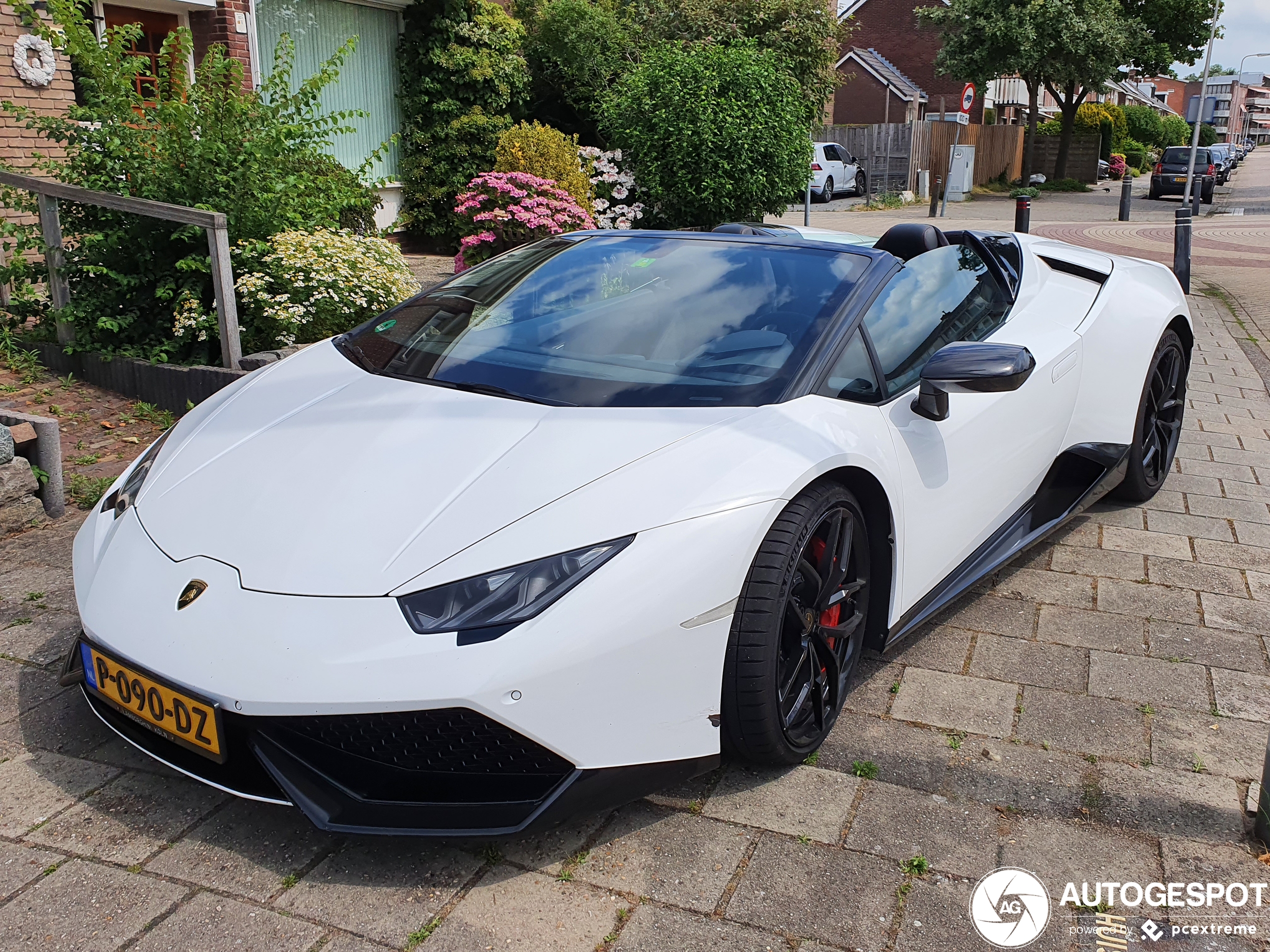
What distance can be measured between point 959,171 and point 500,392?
85.7 feet

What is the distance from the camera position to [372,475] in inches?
93.9

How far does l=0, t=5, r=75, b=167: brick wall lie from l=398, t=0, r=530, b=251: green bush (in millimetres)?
4641

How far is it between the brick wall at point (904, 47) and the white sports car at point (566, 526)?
1594 inches

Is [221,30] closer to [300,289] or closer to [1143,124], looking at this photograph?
[300,289]

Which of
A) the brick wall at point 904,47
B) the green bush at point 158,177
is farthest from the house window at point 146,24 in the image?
the brick wall at point 904,47

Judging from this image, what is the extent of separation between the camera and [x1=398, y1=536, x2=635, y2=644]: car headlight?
201 cm

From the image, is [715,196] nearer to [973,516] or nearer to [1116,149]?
[973,516]

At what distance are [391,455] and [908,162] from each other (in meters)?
29.9

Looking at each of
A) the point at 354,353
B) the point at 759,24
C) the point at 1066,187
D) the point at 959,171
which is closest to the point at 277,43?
the point at 354,353

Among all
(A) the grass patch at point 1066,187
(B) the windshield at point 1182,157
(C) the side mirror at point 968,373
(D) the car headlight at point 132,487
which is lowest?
(D) the car headlight at point 132,487

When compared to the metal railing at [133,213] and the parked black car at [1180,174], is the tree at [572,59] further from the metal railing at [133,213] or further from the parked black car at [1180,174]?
the parked black car at [1180,174]

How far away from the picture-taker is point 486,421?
2.54 meters

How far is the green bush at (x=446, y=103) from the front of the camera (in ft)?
42.2

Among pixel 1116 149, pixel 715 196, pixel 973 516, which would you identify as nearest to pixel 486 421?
pixel 973 516
